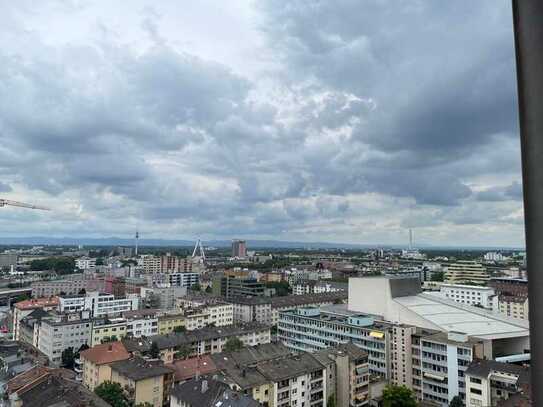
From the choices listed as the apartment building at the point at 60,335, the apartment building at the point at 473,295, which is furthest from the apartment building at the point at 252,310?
the apartment building at the point at 473,295

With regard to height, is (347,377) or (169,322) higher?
(347,377)

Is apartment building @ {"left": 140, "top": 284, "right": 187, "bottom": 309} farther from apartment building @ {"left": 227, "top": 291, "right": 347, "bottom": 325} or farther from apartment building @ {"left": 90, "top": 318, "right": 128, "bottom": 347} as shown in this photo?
apartment building @ {"left": 90, "top": 318, "right": 128, "bottom": 347}

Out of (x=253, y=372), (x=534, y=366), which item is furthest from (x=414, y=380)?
(x=534, y=366)

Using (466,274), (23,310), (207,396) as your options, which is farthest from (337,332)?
(466,274)

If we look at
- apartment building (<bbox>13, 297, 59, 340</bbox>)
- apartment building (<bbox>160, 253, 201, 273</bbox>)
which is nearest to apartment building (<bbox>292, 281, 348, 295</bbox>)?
apartment building (<bbox>160, 253, 201, 273</bbox>)

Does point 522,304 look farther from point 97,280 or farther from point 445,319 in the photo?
point 97,280

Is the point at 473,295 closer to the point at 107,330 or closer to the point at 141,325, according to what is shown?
the point at 141,325
